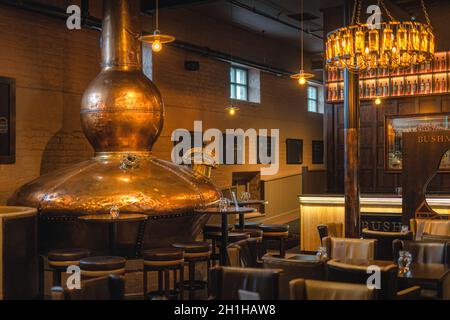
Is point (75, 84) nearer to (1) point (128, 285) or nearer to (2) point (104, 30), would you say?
(2) point (104, 30)

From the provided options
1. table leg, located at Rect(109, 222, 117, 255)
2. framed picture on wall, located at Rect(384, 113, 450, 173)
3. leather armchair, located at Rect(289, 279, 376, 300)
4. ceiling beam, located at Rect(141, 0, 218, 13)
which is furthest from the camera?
framed picture on wall, located at Rect(384, 113, 450, 173)

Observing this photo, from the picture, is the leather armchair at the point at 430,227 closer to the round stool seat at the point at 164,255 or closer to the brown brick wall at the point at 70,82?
the round stool seat at the point at 164,255

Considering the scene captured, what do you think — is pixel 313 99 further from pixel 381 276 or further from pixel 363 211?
pixel 381 276

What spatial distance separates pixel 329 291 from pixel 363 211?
577cm

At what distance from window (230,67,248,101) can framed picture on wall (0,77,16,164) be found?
6066 mm

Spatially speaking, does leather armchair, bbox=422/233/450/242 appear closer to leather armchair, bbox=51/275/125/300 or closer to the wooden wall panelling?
leather armchair, bbox=51/275/125/300

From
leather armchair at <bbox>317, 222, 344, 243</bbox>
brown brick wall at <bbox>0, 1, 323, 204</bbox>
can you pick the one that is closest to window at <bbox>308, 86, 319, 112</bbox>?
brown brick wall at <bbox>0, 1, 323, 204</bbox>

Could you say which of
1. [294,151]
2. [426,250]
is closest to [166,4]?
[426,250]

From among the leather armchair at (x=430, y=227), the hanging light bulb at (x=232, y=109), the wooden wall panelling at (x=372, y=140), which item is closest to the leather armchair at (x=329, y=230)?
the leather armchair at (x=430, y=227)

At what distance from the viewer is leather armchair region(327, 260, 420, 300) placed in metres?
3.73

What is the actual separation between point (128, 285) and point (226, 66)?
6693 mm

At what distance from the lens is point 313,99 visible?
16906mm

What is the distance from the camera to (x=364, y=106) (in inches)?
429
